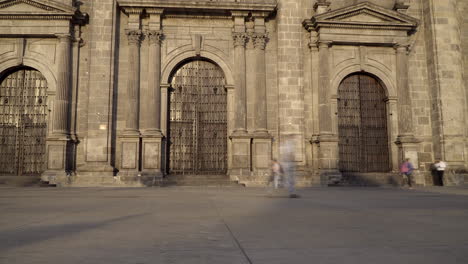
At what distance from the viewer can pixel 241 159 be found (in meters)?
16.7

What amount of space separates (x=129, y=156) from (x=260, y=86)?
6386mm

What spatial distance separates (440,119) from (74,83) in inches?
647

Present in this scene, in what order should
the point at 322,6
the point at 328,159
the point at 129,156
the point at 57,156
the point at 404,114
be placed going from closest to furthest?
the point at 57,156
the point at 129,156
the point at 328,159
the point at 322,6
the point at 404,114

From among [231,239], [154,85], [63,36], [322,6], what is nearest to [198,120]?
[154,85]

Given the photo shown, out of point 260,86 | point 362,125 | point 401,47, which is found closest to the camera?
point 260,86

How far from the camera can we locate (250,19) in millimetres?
18062

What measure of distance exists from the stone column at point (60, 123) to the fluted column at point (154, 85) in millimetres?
3335

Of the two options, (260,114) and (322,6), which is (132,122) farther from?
(322,6)

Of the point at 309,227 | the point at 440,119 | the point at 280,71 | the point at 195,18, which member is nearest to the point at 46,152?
the point at 195,18

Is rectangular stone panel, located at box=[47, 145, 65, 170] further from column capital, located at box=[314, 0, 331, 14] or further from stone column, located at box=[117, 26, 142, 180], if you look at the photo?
column capital, located at box=[314, 0, 331, 14]

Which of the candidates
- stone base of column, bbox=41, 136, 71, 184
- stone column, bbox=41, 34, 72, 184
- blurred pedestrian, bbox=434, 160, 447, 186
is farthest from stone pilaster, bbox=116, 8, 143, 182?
blurred pedestrian, bbox=434, 160, 447, 186

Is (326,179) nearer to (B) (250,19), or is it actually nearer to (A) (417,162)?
(A) (417,162)

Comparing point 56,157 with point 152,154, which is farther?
point 152,154

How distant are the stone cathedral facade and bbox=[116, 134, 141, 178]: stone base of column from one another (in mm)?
49
